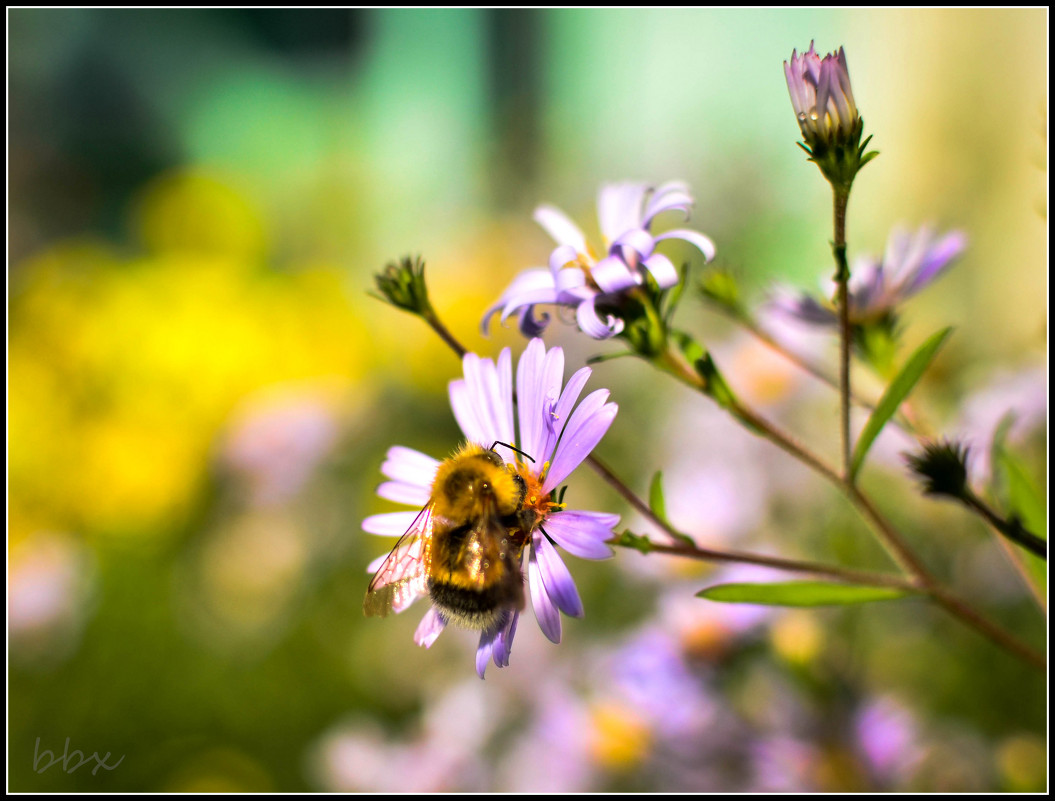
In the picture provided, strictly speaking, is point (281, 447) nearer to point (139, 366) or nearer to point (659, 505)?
point (139, 366)

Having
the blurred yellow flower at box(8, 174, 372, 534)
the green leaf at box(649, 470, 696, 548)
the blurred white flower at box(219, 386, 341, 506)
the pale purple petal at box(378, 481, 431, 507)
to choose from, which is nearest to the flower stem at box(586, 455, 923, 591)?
the green leaf at box(649, 470, 696, 548)

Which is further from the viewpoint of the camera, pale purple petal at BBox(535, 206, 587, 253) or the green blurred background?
the green blurred background

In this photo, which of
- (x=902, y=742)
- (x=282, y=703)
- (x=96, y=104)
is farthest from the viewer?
(x=96, y=104)

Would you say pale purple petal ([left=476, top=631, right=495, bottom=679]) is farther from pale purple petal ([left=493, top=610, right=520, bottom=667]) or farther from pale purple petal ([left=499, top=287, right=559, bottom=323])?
pale purple petal ([left=499, top=287, right=559, bottom=323])

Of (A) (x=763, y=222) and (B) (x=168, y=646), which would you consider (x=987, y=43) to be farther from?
(B) (x=168, y=646)

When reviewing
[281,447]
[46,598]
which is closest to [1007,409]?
[281,447]

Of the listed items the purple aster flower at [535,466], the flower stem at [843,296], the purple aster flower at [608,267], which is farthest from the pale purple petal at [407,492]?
the flower stem at [843,296]

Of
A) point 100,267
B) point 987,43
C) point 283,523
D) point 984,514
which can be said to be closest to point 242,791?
point 283,523

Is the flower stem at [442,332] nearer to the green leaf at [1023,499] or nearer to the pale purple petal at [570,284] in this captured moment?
the pale purple petal at [570,284]
